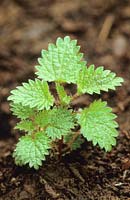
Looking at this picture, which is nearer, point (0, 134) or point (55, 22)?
point (0, 134)

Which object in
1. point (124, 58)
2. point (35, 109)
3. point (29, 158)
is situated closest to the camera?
point (29, 158)

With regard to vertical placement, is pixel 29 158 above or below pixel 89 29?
below

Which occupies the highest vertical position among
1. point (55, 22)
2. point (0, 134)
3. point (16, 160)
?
point (55, 22)

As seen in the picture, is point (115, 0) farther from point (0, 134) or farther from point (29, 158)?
point (29, 158)

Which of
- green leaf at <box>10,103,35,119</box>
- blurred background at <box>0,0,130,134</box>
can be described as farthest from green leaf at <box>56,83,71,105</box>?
blurred background at <box>0,0,130,134</box>

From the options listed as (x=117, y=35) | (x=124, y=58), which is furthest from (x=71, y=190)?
(x=117, y=35)

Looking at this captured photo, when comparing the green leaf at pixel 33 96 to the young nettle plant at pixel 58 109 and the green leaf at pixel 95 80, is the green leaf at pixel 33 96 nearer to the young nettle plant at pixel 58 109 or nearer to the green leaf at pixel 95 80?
the young nettle plant at pixel 58 109

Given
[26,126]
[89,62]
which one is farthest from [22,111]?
[89,62]

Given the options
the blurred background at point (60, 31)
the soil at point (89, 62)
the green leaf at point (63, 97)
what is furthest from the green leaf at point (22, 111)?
the blurred background at point (60, 31)
